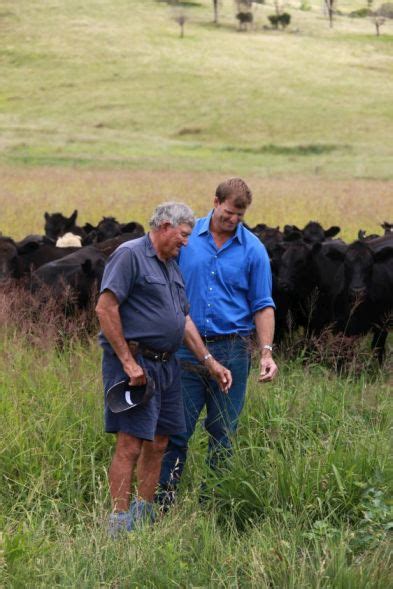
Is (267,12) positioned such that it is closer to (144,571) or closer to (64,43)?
(64,43)

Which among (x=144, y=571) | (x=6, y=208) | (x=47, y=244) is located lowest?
(x=6, y=208)

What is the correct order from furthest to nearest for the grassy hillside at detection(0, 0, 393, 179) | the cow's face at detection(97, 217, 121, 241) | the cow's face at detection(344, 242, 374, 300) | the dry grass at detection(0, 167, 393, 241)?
the grassy hillside at detection(0, 0, 393, 179) → the dry grass at detection(0, 167, 393, 241) → the cow's face at detection(97, 217, 121, 241) → the cow's face at detection(344, 242, 374, 300)

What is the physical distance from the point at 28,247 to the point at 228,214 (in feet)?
25.6

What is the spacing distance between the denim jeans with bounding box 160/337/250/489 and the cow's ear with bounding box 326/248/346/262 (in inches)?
230

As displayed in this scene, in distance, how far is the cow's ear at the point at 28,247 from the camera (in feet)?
47.2

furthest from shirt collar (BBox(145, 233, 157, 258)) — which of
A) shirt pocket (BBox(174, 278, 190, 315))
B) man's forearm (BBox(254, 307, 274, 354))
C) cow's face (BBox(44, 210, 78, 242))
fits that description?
cow's face (BBox(44, 210, 78, 242))

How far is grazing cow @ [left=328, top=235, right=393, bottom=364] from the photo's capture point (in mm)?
12422

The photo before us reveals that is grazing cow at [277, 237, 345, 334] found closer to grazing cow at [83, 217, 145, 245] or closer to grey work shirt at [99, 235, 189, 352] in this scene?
grazing cow at [83, 217, 145, 245]

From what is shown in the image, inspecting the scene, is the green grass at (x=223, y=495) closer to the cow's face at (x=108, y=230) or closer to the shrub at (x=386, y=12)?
the cow's face at (x=108, y=230)

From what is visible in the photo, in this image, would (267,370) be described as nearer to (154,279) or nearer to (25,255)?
(154,279)

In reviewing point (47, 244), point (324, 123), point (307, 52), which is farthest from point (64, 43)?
point (47, 244)

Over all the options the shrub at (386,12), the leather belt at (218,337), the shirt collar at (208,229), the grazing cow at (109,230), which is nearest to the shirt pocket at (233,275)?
the shirt collar at (208,229)

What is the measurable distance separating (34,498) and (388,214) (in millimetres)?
19877

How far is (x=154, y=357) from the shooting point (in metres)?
6.65
